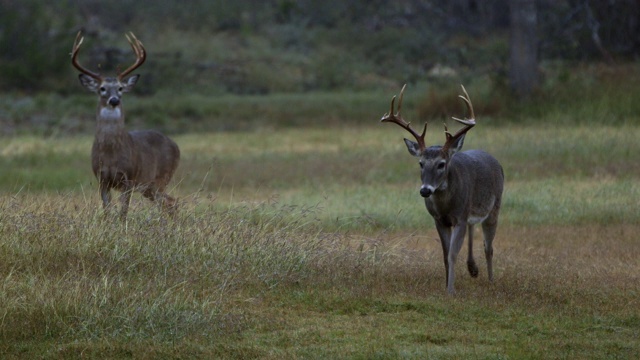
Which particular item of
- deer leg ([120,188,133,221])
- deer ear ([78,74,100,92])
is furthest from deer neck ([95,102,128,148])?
deer leg ([120,188,133,221])

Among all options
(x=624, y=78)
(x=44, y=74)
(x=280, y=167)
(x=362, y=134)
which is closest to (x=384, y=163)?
(x=280, y=167)

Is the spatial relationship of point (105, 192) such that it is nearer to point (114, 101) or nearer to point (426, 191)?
point (114, 101)

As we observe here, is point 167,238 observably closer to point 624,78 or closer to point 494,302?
point 494,302

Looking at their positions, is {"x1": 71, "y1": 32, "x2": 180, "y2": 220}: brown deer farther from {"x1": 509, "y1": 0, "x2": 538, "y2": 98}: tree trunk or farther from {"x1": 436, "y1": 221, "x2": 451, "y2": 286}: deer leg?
{"x1": 509, "y1": 0, "x2": 538, "y2": 98}: tree trunk

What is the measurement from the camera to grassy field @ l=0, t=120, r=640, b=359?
8.55 metres

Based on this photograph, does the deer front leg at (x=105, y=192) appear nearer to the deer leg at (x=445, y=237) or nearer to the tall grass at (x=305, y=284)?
the tall grass at (x=305, y=284)

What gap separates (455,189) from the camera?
35.0 feet

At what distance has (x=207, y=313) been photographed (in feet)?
29.8

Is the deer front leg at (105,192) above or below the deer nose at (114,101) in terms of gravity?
below

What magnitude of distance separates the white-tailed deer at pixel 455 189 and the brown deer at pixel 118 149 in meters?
3.62

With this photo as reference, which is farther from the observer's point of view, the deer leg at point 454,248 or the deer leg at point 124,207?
the deer leg at point 124,207

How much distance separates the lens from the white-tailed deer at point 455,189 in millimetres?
10430

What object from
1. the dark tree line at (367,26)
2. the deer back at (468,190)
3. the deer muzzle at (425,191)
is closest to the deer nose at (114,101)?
the deer back at (468,190)

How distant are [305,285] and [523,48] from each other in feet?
54.0
